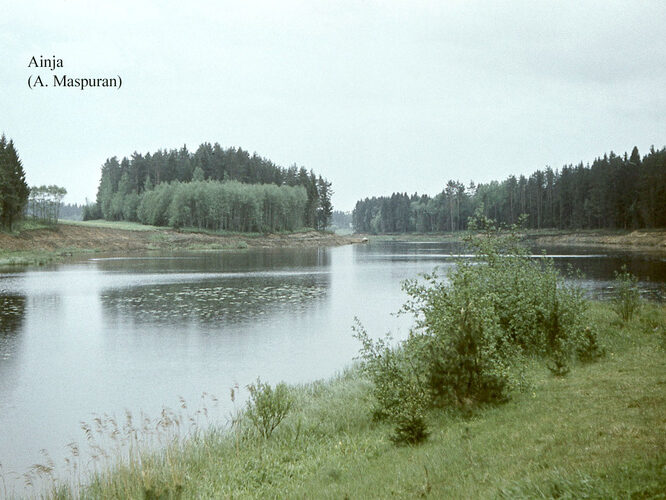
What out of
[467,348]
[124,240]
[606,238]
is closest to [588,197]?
[606,238]

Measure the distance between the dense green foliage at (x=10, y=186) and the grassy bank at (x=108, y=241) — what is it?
8.73ft

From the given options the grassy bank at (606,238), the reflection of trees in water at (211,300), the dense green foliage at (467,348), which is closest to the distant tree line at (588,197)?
the grassy bank at (606,238)

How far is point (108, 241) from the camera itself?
98938mm

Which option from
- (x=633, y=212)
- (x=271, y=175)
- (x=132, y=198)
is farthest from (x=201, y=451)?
(x=271, y=175)

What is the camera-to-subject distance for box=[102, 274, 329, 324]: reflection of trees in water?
2962 centimetres

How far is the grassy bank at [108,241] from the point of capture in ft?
252

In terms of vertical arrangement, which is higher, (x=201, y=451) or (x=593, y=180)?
(x=593, y=180)

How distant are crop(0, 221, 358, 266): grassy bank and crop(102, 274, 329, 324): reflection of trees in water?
3816cm

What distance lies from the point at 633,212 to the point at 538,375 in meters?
104

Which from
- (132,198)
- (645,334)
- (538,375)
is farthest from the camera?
(132,198)

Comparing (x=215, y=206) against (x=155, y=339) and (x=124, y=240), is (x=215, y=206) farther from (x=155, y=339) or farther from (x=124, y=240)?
(x=155, y=339)

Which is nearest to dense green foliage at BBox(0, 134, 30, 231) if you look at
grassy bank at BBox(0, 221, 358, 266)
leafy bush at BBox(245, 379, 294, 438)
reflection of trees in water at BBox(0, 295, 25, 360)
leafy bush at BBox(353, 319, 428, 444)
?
grassy bank at BBox(0, 221, 358, 266)

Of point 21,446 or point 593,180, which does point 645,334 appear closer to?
point 21,446

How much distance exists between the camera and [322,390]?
15.8m
